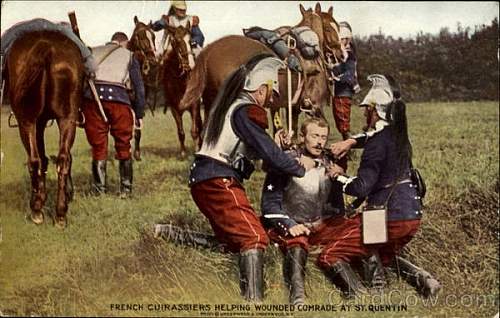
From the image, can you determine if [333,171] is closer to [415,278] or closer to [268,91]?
[268,91]

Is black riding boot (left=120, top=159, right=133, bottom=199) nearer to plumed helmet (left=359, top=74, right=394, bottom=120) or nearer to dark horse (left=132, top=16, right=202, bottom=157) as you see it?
dark horse (left=132, top=16, right=202, bottom=157)

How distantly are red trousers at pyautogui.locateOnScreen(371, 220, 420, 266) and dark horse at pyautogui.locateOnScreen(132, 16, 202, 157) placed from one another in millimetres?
996

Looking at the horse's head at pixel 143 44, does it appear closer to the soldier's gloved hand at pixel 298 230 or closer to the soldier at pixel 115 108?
the soldier at pixel 115 108

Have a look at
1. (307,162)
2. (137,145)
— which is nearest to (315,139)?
(307,162)

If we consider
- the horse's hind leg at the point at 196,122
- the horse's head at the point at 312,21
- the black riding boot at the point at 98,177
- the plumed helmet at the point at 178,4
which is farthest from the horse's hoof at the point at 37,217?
the horse's head at the point at 312,21

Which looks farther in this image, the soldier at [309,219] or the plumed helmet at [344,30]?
the plumed helmet at [344,30]

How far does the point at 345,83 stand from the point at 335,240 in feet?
2.46

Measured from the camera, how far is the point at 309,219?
397 centimetres

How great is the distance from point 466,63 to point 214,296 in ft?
5.56

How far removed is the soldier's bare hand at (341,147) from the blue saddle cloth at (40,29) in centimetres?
120

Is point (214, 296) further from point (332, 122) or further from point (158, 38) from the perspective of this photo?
point (158, 38)

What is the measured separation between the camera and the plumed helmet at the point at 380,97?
3994mm

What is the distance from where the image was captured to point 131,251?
156 inches

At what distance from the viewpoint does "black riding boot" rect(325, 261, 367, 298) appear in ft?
12.9
